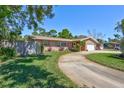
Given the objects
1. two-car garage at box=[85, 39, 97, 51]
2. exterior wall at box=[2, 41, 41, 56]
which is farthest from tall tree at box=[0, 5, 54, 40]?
two-car garage at box=[85, 39, 97, 51]

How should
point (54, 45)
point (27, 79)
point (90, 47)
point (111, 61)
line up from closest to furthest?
point (27, 79) → point (111, 61) → point (54, 45) → point (90, 47)

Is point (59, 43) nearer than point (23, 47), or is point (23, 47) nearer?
point (23, 47)

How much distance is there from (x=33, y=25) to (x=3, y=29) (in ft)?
10.9

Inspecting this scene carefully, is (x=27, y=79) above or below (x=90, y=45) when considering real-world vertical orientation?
below

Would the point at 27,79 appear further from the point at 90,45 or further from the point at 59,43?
the point at 90,45

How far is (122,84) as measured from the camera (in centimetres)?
1086

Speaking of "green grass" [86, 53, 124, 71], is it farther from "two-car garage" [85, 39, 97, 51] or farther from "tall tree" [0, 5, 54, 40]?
"two-car garage" [85, 39, 97, 51]

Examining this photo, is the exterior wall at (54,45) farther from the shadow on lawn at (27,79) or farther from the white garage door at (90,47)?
the shadow on lawn at (27,79)

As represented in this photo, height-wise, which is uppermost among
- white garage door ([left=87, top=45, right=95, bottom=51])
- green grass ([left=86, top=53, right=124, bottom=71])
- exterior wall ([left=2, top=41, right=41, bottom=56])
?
exterior wall ([left=2, top=41, right=41, bottom=56])

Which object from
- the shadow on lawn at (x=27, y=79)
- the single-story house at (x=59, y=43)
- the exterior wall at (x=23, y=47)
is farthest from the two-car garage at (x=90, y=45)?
the shadow on lawn at (x=27, y=79)

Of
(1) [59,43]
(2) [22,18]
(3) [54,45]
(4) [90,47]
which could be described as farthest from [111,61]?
(4) [90,47]

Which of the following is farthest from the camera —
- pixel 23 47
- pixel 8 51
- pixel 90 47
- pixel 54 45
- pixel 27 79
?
pixel 90 47

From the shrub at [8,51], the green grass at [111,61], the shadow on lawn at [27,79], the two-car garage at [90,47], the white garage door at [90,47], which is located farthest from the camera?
the white garage door at [90,47]
